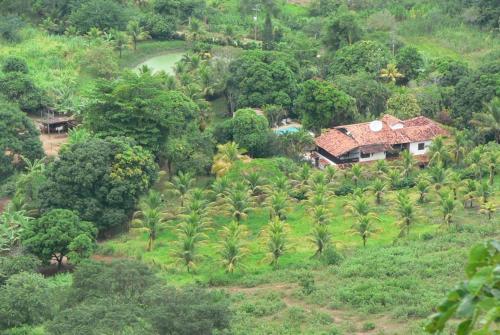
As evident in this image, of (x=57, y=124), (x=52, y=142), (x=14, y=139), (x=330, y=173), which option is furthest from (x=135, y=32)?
(x=330, y=173)

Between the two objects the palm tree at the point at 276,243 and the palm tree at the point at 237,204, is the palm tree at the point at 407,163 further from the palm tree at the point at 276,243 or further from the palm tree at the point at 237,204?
the palm tree at the point at 276,243

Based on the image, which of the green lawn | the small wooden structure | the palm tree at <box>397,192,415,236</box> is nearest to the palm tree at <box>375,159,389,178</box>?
the green lawn

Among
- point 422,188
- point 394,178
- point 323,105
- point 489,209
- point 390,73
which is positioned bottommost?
point 489,209

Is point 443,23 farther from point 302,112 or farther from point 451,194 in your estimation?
point 451,194

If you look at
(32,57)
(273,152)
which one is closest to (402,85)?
(273,152)

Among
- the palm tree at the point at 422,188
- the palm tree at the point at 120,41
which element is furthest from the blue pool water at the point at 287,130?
the palm tree at the point at 120,41

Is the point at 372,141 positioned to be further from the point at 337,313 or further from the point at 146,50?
the point at 146,50

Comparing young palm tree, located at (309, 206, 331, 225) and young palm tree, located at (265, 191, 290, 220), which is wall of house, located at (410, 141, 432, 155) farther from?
young palm tree, located at (309, 206, 331, 225)
